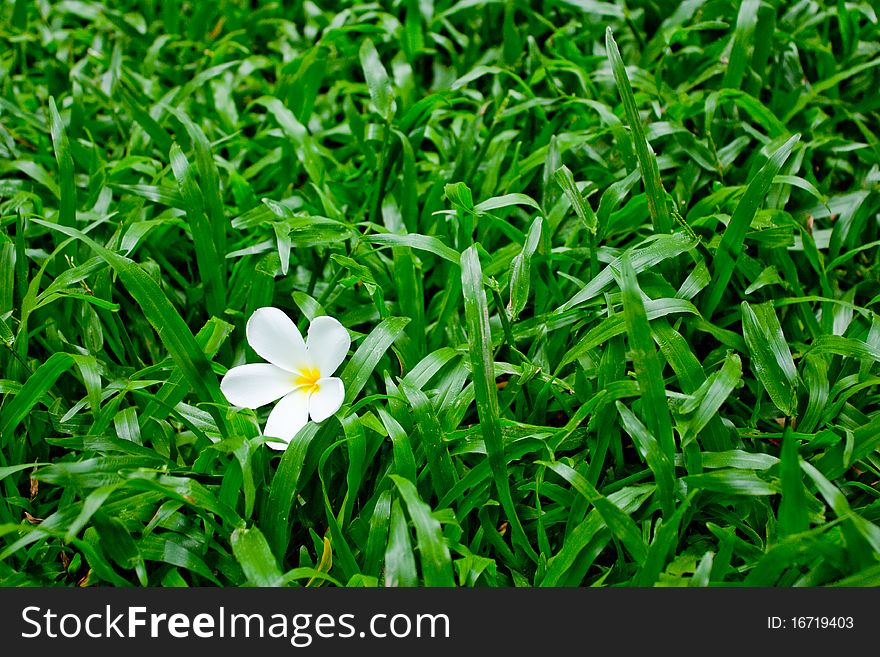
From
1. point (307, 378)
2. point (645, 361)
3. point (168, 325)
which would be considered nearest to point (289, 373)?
point (307, 378)

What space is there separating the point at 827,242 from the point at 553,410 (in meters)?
0.65

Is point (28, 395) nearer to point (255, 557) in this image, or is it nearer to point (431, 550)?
point (255, 557)

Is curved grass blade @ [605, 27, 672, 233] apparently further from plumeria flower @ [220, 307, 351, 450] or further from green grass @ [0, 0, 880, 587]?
plumeria flower @ [220, 307, 351, 450]

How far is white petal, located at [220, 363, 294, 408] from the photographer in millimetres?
1059

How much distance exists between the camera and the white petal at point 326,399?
103 cm

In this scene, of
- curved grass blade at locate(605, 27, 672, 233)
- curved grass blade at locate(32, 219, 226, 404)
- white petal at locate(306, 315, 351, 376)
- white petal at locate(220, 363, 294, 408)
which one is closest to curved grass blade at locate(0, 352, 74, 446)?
curved grass blade at locate(32, 219, 226, 404)

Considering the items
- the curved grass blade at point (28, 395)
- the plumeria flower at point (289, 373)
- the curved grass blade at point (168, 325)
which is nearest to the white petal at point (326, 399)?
the plumeria flower at point (289, 373)

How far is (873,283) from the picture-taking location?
135 cm

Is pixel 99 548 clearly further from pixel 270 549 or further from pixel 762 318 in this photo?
pixel 762 318

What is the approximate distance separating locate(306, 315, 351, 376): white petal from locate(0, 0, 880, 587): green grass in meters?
0.05

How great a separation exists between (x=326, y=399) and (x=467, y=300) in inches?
9.5

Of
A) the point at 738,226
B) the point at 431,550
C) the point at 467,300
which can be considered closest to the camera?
the point at 431,550

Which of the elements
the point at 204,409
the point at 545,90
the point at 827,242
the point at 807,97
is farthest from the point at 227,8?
the point at 827,242

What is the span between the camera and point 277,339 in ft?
3.56
